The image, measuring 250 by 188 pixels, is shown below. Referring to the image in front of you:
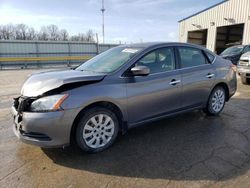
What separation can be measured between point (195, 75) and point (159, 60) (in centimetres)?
87

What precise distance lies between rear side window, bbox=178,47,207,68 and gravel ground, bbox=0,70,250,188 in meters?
1.21

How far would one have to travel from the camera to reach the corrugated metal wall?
67.4 feet

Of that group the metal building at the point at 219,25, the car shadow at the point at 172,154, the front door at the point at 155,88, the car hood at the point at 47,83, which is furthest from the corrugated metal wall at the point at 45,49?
the car shadow at the point at 172,154

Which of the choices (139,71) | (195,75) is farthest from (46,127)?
(195,75)

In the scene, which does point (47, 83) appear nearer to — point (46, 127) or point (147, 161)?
point (46, 127)

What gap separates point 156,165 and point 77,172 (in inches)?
40.1

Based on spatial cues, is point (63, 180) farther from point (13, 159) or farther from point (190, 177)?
point (190, 177)

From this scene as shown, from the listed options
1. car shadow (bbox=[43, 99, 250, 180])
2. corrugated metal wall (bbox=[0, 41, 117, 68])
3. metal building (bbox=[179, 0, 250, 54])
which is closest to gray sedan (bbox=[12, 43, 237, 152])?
car shadow (bbox=[43, 99, 250, 180])

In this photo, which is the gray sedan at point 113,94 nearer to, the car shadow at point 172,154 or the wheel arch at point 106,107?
the wheel arch at point 106,107

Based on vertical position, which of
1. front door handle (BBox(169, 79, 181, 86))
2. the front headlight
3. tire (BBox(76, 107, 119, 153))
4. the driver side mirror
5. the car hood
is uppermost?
the driver side mirror

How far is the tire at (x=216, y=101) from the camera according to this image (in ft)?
15.8

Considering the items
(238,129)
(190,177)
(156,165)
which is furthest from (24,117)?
(238,129)

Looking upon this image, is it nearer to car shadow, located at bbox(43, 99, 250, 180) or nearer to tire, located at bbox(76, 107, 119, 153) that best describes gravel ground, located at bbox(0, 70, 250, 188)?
car shadow, located at bbox(43, 99, 250, 180)

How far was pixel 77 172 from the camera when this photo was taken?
2.83 metres
